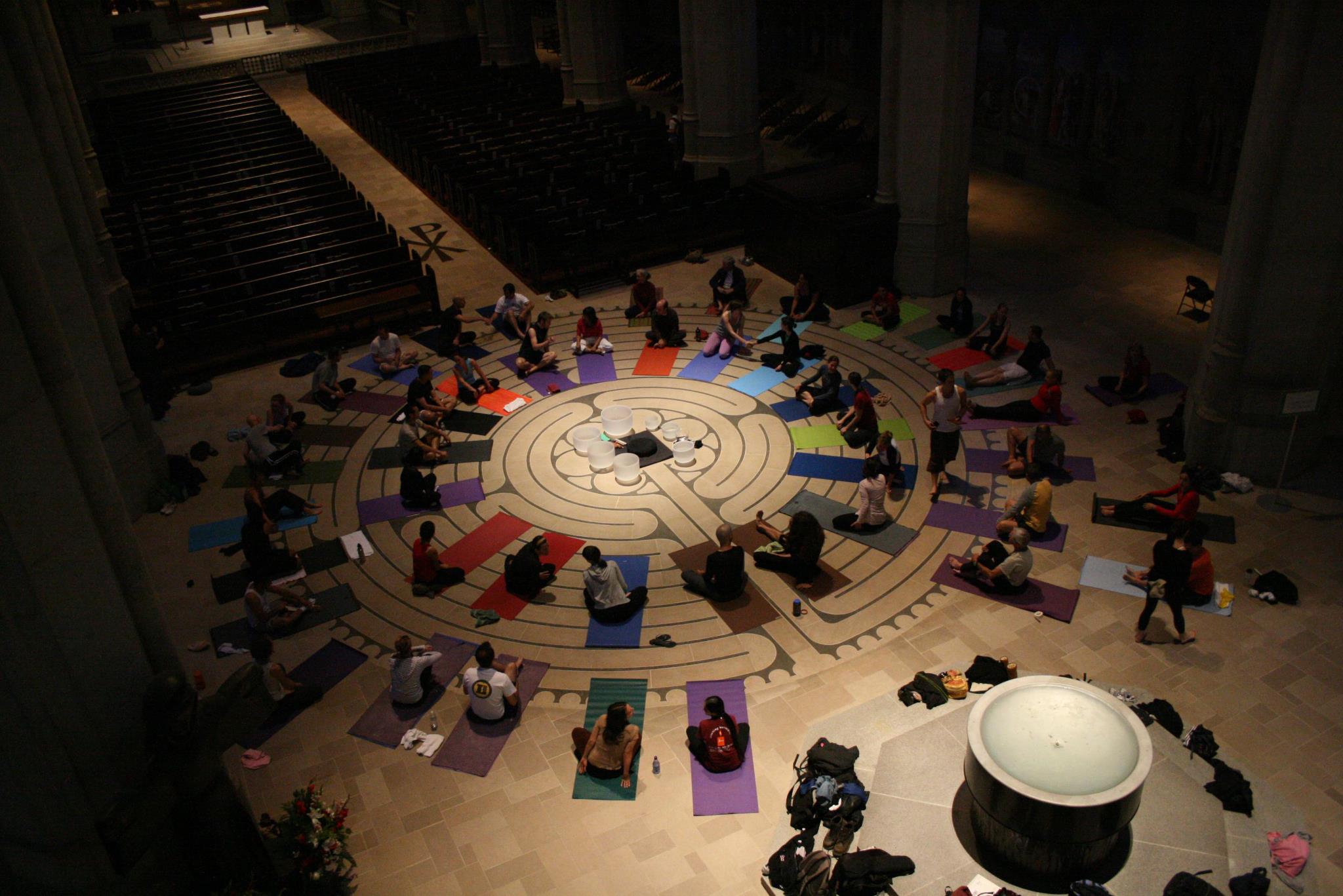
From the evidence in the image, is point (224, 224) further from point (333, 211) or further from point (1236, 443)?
point (1236, 443)

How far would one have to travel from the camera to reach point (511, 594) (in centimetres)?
1245

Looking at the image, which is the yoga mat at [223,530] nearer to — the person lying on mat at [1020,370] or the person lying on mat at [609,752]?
the person lying on mat at [609,752]

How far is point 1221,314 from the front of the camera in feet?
43.0

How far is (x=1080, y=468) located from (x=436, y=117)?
20.2 m

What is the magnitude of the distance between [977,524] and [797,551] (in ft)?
8.47

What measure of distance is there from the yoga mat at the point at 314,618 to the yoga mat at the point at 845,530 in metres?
5.59

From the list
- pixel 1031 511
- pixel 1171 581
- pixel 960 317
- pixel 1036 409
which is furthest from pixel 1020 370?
pixel 1171 581

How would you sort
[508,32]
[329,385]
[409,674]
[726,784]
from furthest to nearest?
[508,32] < [329,385] < [409,674] < [726,784]

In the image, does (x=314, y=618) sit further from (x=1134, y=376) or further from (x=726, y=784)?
(x=1134, y=376)

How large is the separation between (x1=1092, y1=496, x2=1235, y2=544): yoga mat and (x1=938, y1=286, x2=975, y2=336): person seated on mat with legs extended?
4.92m

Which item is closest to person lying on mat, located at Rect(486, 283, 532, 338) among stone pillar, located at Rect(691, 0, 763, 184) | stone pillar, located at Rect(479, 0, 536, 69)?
stone pillar, located at Rect(691, 0, 763, 184)

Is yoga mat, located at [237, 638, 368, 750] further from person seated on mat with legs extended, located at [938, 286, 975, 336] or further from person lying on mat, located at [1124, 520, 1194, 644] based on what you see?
person seated on mat with legs extended, located at [938, 286, 975, 336]

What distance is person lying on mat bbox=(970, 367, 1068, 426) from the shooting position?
14.7m

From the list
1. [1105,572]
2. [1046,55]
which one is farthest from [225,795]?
[1046,55]
